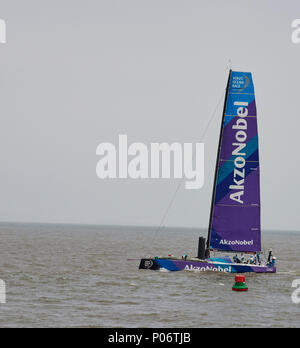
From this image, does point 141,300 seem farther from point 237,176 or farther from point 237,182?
point 237,176

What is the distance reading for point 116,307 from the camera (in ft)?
95.9

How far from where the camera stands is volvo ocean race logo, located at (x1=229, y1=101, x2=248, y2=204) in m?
41.9

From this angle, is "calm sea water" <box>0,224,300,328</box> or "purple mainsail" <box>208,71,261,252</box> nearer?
"calm sea water" <box>0,224,300,328</box>

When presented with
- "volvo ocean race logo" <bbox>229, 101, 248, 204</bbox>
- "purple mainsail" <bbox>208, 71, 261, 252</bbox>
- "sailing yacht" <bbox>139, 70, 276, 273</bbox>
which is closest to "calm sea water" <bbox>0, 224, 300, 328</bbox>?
"sailing yacht" <bbox>139, 70, 276, 273</bbox>

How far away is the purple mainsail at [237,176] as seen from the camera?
138 feet

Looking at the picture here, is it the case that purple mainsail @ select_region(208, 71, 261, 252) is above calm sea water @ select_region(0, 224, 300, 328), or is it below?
above

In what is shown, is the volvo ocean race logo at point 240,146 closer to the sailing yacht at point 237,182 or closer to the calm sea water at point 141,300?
the sailing yacht at point 237,182

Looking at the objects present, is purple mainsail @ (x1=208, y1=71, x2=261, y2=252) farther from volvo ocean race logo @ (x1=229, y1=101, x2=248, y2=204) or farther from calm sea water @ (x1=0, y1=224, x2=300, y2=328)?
calm sea water @ (x1=0, y1=224, x2=300, y2=328)

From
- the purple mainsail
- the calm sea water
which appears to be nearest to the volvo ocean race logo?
the purple mainsail

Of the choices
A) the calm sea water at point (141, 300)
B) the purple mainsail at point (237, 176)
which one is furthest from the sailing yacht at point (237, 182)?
the calm sea water at point (141, 300)

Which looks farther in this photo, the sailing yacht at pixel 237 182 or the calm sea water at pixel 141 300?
the sailing yacht at pixel 237 182
